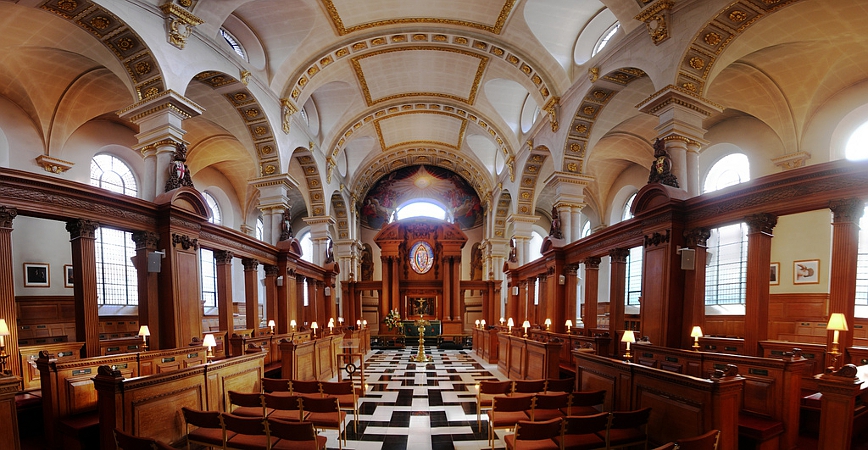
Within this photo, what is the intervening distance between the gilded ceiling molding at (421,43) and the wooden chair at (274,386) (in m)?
10.5

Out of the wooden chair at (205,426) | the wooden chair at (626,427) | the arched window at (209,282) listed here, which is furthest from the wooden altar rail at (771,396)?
the arched window at (209,282)

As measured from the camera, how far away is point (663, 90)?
873 centimetres

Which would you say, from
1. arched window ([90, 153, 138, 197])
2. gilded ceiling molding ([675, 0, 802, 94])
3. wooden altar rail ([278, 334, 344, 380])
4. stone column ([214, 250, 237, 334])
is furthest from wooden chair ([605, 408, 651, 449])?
arched window ([90, 153, 138, 197])

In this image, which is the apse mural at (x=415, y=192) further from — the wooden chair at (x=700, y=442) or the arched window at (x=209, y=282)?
the wooden chair at (x=700, y=442)

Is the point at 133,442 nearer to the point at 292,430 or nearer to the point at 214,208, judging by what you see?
the point at 292,430

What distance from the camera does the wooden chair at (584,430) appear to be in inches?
164

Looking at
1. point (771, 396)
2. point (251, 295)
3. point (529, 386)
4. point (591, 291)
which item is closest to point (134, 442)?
point (529, 386)

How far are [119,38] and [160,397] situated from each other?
24.9ft

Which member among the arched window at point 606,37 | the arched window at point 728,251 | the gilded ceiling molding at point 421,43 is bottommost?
the arched window at point 728,251

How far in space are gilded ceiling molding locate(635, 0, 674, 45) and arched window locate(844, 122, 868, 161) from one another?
23.8 ft

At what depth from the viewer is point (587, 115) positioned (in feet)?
42.7

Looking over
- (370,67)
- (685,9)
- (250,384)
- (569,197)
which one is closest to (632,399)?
(250,384)

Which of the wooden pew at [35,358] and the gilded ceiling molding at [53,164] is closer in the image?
the wooden pew at [35,358]

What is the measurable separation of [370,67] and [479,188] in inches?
487
